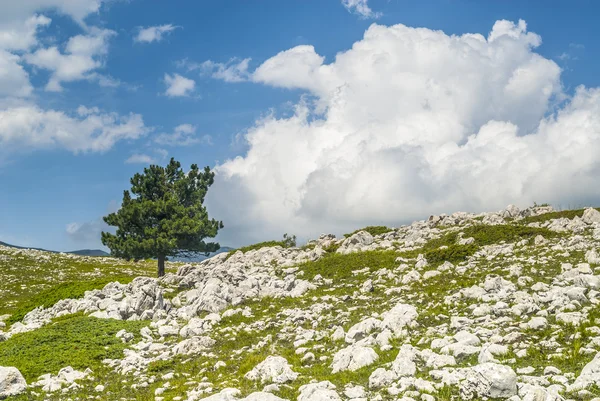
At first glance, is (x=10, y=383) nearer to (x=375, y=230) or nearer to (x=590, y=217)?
(x=375, y=230)

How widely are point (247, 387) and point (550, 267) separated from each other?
720 inches

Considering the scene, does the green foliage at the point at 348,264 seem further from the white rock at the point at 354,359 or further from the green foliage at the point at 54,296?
the green foliage at the point at 54,296

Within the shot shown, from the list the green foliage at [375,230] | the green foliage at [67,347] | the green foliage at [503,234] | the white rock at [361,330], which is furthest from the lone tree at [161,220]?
the white rock at [361,330]

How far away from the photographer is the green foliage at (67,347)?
17219 mm

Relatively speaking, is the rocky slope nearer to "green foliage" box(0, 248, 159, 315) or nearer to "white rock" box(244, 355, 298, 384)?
"white rock" box(244, 355, 298, 384)

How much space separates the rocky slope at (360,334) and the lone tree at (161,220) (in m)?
15.6

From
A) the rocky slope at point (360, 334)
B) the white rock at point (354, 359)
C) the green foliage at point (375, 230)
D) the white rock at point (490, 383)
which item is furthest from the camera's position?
the green foliage at point (375, 230)

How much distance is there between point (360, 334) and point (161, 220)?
38749 mm

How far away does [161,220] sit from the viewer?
1972 inches

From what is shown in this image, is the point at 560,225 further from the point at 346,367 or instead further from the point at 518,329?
the point at 346,367

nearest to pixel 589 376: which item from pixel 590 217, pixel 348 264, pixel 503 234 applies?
pixel 348 264

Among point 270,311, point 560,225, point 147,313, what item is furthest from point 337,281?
point 560,225

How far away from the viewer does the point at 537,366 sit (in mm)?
10852

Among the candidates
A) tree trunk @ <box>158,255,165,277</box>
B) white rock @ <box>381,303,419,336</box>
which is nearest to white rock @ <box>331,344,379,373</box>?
white rock @ <box>381,303,419,336</box>
